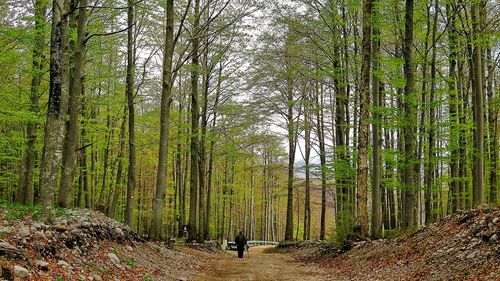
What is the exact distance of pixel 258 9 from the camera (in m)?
19.1

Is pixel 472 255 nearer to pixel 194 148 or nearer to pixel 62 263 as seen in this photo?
pixel 62 263

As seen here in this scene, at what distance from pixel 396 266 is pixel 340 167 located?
8161mm

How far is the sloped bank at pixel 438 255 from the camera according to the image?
683 centimetres

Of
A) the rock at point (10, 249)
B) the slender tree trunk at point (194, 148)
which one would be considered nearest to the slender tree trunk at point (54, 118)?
the rock at point (10, 249)

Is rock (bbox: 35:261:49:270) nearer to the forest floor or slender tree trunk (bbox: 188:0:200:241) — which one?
the forest floor

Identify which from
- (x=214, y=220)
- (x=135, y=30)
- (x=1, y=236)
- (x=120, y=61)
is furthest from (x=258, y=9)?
(x=214, y=220)

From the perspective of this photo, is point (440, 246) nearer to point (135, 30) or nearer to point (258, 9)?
point (258, 9)

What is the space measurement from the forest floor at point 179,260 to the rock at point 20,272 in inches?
0.5

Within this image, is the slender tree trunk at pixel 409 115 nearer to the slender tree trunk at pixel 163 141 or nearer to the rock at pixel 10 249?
the slender tree trunk at pixel 163 141

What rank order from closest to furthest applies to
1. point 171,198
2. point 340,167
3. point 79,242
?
1. point 79,242
2. point 340,167
3. point 171,198

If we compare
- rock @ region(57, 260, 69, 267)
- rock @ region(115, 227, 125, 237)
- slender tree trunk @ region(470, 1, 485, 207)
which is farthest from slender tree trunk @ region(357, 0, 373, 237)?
rock @ region(57, 260, 69, 267)

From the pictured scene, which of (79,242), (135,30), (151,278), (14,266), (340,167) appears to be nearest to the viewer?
(14,266)

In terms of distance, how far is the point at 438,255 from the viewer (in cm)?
822

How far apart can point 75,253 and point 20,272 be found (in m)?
2.63
